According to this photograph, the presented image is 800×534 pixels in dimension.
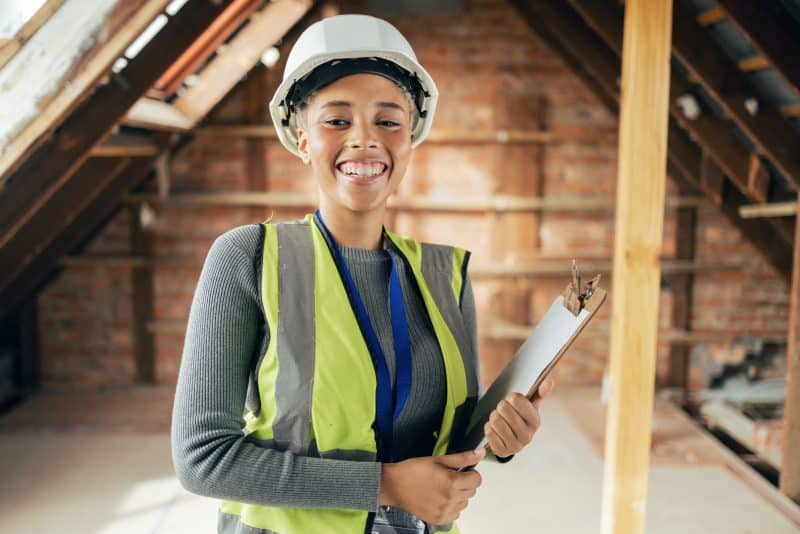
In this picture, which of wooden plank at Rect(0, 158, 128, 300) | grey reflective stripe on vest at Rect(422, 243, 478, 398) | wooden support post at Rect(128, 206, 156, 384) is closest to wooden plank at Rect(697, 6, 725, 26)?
grey reflective stripe on vest at Rect(422, 243, 478, 398)

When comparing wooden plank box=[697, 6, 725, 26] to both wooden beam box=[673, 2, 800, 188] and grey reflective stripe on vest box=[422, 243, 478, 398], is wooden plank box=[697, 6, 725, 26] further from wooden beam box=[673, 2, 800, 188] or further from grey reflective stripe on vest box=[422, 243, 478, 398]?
grey reflective stripe on vest box=[422, 243, 478, 398]

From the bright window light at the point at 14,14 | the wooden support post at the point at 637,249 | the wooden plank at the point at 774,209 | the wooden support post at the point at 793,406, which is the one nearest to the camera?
the bright window light at the point at 14,14

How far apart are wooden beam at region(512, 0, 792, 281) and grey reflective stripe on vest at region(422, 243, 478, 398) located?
3021mm

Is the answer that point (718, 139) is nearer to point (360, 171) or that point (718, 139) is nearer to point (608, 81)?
point (608, 81)

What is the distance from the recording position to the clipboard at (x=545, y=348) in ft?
2.57

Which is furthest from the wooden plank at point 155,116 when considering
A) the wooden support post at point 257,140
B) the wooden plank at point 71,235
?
the wooden support post at point 257,140

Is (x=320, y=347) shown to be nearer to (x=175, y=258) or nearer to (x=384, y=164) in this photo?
(x=384, y=164)

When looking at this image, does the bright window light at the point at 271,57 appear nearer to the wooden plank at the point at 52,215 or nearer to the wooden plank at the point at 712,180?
the wooden plank at the point at 52,215

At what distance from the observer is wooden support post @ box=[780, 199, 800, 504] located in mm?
2906

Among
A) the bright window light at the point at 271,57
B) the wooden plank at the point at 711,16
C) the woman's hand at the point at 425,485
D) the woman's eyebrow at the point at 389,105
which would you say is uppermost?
the bright window light at the point at 271,57

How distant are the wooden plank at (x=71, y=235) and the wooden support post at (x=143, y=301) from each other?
11.9 inches

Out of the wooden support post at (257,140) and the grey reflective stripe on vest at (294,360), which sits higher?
the wooden support post at (257,140)

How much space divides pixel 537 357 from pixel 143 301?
170 inches

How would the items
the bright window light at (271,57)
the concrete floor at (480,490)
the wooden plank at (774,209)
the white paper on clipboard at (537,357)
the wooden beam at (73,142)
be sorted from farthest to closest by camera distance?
the bright window light at (271,57)
the wooden plank at (774,209)
the concrete floor at (480,490)
the wooden beam at (73,142)
the white paper on clipboard at (537,357)
